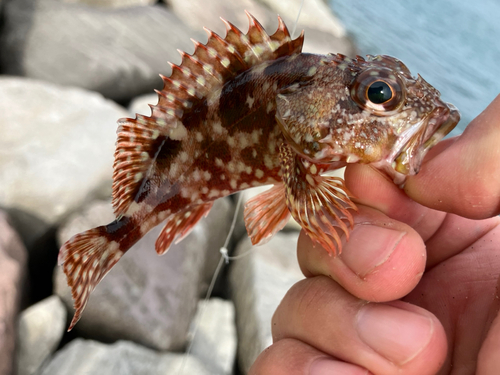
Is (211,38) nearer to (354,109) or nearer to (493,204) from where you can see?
(354,109)

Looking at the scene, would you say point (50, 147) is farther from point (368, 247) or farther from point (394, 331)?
point (394, 331)

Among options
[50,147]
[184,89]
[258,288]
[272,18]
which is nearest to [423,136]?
[184,89]

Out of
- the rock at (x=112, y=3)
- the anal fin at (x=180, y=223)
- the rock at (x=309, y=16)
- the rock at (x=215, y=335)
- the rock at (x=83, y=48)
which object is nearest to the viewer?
the anal fin at (x=180, y=223)

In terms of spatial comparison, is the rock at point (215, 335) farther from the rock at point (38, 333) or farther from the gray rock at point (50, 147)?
the gray rock at point (50, 147)

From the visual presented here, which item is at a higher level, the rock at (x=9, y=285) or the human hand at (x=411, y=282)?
the human hand at (x=411, y=282)

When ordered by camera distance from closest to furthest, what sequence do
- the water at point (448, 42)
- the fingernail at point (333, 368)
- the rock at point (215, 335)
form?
the fingernail at point (333, 368)
the rock at point (215, 335)
the water at point (448, 42)

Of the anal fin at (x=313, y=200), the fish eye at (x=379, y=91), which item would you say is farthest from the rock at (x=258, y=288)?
the fish eye at (x=379, y=91)
